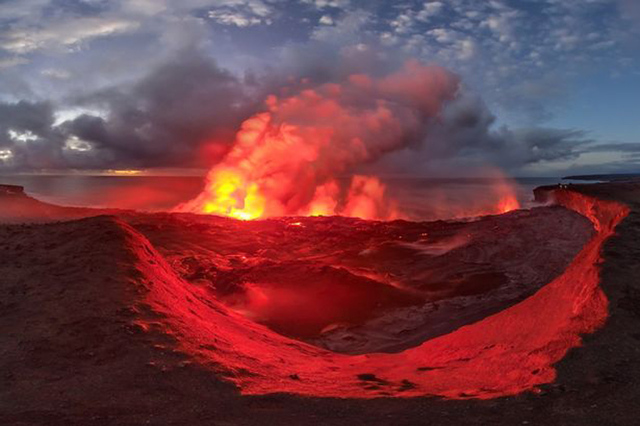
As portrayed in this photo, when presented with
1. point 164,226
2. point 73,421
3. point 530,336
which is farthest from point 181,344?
point 164,226

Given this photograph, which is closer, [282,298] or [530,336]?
[530,336]

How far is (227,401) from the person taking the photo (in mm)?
6352

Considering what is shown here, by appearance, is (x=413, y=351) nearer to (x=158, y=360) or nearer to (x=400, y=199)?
(x=158, y=360)

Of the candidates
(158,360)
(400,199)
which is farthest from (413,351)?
(400,199)

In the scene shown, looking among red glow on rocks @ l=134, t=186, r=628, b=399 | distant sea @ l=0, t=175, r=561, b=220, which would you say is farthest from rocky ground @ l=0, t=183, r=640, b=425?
distant sea @ l=0, t=175, r=561, b=220

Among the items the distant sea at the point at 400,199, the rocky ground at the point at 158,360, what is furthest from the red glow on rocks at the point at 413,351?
the distant sea at the point at 400,199

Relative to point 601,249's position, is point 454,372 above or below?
below

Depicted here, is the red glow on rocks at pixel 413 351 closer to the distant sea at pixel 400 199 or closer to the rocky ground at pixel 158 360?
the rocky ground at pixel 158 360

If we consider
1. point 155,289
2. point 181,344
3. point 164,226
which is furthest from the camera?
point 164,226

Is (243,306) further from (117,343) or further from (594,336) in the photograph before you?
(594,336)

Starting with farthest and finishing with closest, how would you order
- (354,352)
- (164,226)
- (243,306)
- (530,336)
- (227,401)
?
(164,226) < (243,306) < (354,352) < (530,336) < (227,401)

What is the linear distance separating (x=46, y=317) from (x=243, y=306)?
7743mm

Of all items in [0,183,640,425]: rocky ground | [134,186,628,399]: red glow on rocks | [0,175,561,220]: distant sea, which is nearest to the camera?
[0,183,640,425]: rocky ground

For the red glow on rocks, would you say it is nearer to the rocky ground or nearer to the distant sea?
the rocky ground
